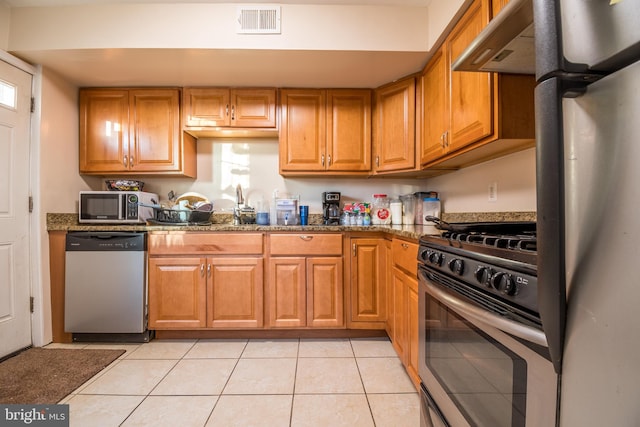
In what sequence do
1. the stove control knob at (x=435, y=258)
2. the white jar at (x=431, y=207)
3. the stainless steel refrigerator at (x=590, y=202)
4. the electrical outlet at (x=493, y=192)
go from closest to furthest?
the stainless steel refrigerator at (x=590, y=202), the stove control knob at (x=435, y=258), the electrical outlet at (x=493, y=192), the white jar at (x=431, y=207)

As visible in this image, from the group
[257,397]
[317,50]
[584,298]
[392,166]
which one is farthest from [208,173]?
[584,298]

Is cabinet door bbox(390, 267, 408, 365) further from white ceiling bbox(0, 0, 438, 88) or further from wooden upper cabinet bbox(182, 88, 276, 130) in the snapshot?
wooden upper cabinet bbox(182, 88, 276, 130)

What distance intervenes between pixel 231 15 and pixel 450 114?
5.24 feet

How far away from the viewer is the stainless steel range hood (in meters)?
0.64

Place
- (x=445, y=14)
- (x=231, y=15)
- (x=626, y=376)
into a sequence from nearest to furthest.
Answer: (x=626, y=376) < (x=445, y=14) < (x=231, y=15)

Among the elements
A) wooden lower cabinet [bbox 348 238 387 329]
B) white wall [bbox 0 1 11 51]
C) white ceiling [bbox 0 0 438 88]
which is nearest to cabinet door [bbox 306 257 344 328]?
wooden lower cabinet [bbox 348 238 387 329]

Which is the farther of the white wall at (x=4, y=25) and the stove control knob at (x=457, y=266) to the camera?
the white wall at (x=4, y=25)

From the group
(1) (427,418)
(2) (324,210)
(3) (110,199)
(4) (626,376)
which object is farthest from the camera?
(2) (324,210)

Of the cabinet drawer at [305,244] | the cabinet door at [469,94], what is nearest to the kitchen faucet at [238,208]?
the cabinet drawer at [305,244]

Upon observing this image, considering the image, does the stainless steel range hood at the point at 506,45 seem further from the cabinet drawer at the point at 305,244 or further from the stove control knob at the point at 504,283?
the cabinet drawer at the point at 305,244

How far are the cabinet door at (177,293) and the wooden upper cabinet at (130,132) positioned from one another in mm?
864

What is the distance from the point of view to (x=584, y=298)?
409mm

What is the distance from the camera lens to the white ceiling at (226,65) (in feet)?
6.29

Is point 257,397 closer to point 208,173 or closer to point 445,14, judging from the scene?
point 208,173
